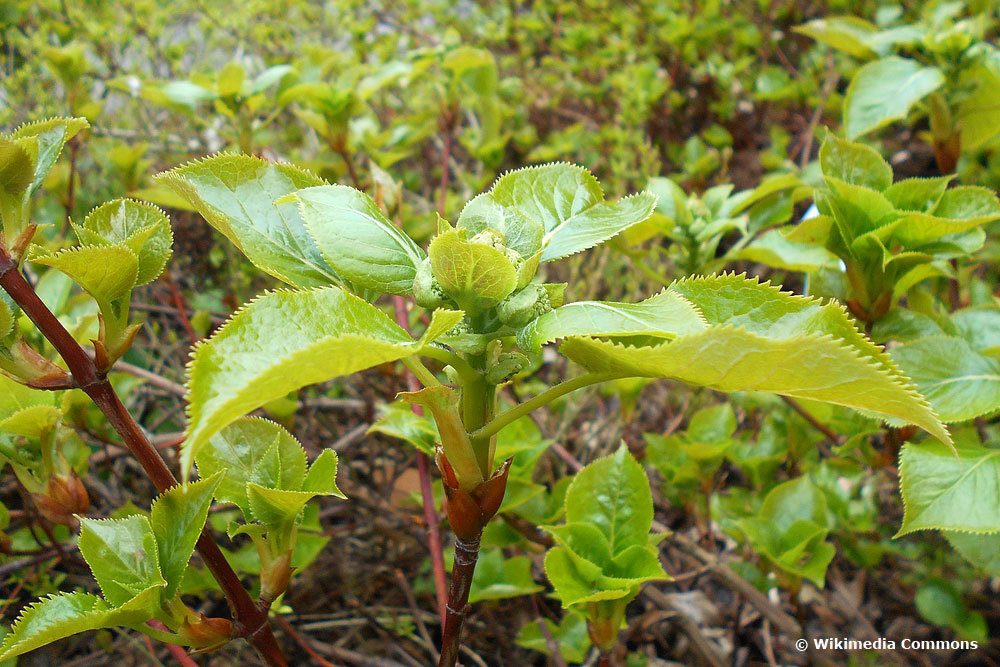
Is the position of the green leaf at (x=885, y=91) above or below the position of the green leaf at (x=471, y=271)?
below

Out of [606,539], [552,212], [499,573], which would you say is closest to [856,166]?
[552,212]

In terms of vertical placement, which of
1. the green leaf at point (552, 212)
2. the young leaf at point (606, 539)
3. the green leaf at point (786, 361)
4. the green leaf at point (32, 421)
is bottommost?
the young leaf at point (606, 539)

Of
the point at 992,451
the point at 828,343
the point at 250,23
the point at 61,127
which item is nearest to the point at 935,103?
the point at 992,451

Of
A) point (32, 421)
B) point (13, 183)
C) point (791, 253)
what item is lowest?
point (791, 253)

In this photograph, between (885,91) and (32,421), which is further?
(885,91)

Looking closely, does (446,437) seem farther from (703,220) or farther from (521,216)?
(703,220)

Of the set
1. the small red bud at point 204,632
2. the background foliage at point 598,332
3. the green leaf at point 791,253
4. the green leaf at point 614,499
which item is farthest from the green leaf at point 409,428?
the green leaf at point 791,253

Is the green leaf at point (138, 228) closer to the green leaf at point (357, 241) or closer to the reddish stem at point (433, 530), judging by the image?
the green leaf at point (357, 241)

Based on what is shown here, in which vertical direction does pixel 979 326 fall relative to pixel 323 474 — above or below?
below

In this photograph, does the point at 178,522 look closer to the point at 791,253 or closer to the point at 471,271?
the point at 471,271
